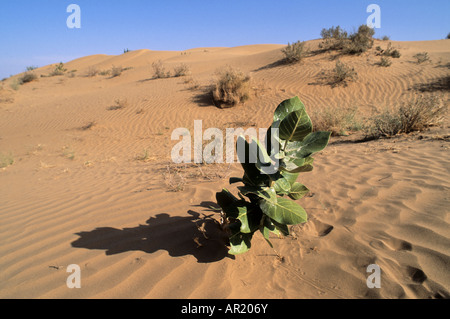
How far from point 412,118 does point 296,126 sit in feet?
17.4

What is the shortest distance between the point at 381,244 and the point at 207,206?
1.65 m

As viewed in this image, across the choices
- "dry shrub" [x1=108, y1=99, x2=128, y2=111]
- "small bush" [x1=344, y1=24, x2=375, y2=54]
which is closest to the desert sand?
"dry shrub" [x1=108, y1=99, x2=128, y2=111]

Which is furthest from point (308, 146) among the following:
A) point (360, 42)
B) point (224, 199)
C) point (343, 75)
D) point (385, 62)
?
point (360, 42)

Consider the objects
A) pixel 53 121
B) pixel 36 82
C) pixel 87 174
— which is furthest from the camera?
pixel 36 82

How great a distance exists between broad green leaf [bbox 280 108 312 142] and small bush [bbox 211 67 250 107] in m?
8.59

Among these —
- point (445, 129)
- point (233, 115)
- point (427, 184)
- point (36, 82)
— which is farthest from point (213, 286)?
point (36, 82)

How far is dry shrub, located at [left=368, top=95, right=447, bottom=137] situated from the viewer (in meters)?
4.98

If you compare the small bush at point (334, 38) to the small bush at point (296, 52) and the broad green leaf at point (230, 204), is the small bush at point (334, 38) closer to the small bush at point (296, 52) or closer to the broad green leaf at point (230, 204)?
the small bush at point (296, 52)

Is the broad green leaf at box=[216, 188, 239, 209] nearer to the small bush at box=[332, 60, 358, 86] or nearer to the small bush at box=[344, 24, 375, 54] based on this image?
the small bush at box=[332, 60, 358, 86]

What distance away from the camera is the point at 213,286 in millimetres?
1580

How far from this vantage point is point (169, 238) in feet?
6.86

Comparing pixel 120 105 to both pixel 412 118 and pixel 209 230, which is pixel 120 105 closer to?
pixel 209 230
